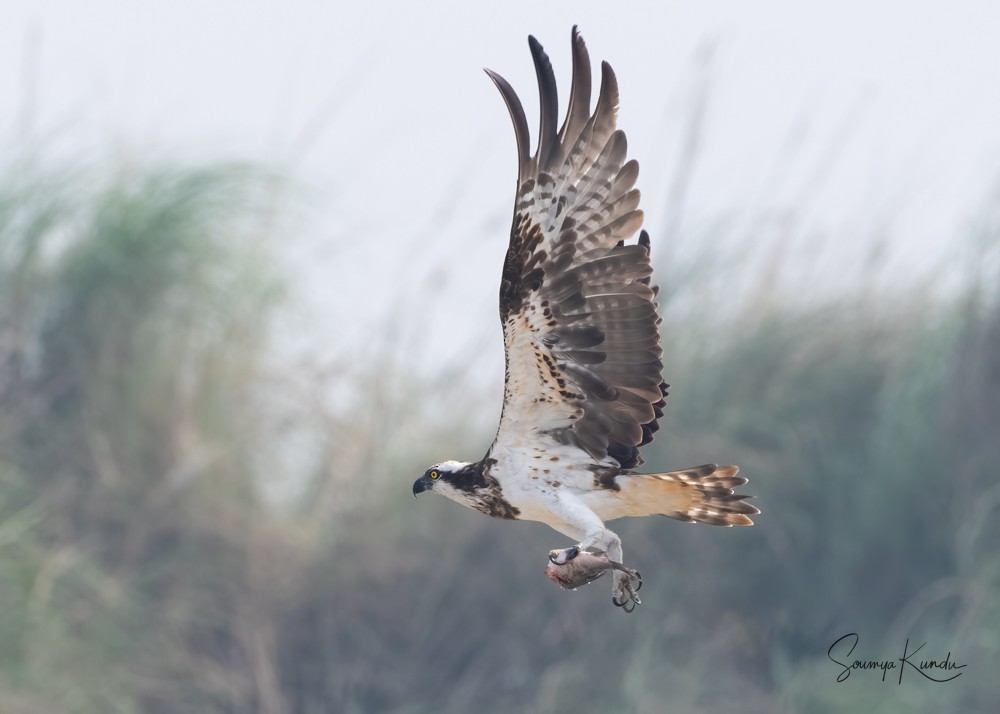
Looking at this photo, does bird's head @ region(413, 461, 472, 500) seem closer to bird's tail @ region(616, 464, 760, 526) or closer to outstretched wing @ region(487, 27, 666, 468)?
outstretched wing @ region(487, 27, 666, 468)

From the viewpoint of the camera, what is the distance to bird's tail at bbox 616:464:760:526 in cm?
869

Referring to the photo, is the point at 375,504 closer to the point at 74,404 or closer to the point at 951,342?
the point at 74,404

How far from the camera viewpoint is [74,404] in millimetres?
21406

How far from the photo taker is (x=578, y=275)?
27.7 ft

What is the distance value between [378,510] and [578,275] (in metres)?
13.3

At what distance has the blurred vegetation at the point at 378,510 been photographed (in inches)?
802

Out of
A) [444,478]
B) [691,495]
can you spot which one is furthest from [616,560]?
[444,478]

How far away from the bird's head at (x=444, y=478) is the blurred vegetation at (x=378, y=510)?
1070 centimetres

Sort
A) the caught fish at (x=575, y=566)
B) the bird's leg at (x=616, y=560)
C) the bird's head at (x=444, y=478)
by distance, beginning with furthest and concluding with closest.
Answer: the bird's head at (x=444, y=478), the bird's leg at (x=616, y=560), the caught fish at (x=575, y=566)

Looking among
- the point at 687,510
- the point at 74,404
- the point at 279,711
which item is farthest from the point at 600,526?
the point at 74,404

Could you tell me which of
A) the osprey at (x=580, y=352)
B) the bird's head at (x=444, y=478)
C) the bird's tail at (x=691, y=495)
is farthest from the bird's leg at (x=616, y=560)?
the bird's head at (x=444, y=478)

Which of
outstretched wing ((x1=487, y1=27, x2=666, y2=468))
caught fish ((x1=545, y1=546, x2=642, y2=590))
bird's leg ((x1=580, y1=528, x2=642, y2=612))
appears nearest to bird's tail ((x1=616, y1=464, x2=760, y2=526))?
outstretched wing ((x1=487, y1=27, x2=666, y2=468))

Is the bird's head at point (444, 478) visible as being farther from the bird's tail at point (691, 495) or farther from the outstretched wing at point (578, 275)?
the bird's tail at point (691, 495)

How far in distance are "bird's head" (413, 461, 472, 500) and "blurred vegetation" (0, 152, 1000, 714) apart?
10.7 metres
